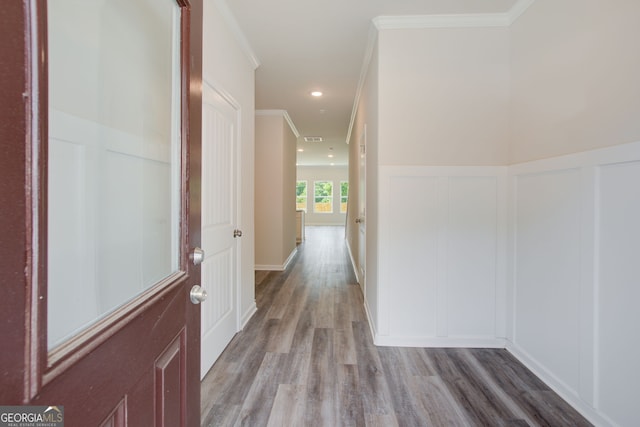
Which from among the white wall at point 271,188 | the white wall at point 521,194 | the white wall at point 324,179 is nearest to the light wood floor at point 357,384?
the white wall at point 521,194

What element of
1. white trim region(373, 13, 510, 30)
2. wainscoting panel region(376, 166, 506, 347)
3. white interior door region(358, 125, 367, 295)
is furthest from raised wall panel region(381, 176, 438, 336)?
white trim region(373, 13, 510, 30)

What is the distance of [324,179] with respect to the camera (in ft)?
41.4

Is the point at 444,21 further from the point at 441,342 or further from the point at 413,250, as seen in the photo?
the point at 441,342

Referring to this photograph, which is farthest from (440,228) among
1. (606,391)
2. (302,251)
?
(302,251)

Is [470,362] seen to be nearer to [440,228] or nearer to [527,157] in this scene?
[440,228]

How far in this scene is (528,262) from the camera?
2053 millimetres

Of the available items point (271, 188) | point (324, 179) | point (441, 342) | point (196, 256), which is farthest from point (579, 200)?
point (324, 179)

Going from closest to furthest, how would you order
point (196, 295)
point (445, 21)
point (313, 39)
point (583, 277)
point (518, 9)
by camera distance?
point (196, 295), point (583, 277), point (518, 9), point (445, 21), point (313, 39)

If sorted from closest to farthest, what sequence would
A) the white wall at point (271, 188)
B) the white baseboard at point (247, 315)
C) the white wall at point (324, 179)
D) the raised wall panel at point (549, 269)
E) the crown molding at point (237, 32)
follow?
the raised wall panel at point (549, 269) < the crown molding at point (237, 32) < the white baseboard at point (247, 315) < the white wall at point (271, 188) < the white wall at point (324, 179)

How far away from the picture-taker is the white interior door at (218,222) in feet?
6.38

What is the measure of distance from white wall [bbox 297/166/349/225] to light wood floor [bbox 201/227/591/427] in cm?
999

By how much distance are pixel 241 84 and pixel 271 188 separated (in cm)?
227

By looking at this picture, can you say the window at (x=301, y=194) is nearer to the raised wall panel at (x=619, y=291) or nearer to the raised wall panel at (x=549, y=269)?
the raised wall panel at (x=549, y=269)

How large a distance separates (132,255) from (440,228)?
2072mm
